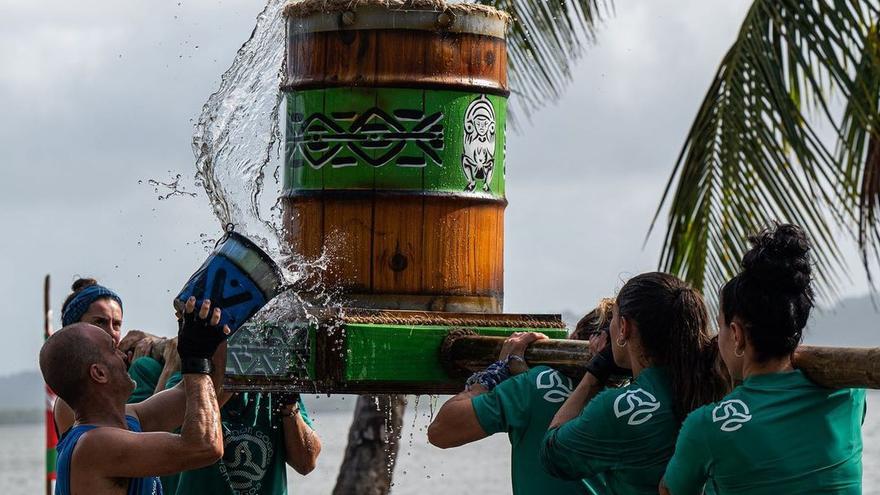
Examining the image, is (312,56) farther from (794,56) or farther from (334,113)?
(794,56)

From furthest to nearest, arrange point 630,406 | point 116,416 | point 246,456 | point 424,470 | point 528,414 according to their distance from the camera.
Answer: point 424,470 < point 246,456 < point 528,414 < point 116,416 < point 630,406

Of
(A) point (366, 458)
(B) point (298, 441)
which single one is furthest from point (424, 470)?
(B) point (298, 441)

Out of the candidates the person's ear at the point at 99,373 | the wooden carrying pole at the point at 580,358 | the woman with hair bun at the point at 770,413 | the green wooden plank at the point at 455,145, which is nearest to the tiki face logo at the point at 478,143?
the green wooden plank at the point at 455,145

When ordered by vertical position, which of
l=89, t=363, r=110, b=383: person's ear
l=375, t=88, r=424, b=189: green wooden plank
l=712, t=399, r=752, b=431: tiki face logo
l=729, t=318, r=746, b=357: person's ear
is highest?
l=375, t=88, r=424, b=189: green wooden plank

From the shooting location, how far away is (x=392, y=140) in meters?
5.40

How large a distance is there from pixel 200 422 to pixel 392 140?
1.28 meters

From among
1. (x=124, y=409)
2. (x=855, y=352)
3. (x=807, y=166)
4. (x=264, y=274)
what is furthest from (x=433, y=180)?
(x=807, y=166)

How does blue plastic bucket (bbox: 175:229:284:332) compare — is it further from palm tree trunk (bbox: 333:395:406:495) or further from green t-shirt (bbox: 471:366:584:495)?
palm tree trunk (bbox: 333:395:406:495)

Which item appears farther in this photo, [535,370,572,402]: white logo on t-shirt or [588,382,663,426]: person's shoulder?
[535,370,572,402]: white logo on t-shirt

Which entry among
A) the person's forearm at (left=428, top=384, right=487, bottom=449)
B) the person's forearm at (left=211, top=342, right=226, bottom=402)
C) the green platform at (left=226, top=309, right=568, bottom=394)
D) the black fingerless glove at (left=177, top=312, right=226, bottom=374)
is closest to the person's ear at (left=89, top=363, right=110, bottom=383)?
the black fingerless glove at (left=177, top=312, right=226, bottom=374)

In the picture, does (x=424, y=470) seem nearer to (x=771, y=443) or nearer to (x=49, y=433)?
(x=49, y=433)

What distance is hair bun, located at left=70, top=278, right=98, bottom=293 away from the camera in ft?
22.8

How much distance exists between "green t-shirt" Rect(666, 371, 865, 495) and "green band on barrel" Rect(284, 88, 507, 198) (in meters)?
1.68

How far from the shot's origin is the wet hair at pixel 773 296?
399 centimetres
